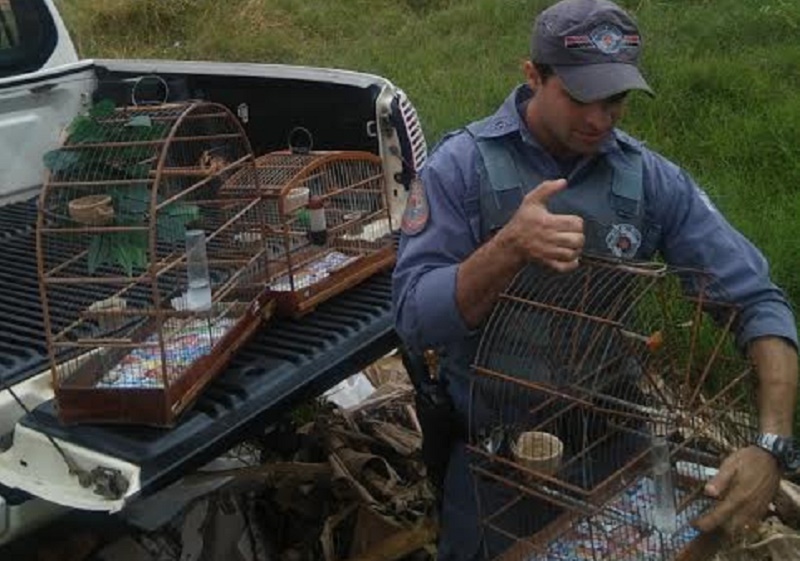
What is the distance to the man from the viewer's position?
7.06 ft

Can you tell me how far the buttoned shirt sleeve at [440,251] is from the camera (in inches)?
84.7

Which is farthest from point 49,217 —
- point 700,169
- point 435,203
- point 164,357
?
point 700,169

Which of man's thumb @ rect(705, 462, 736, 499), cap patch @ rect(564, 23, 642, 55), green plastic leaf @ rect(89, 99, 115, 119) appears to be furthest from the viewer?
green plastic leaf @ rect(89, 99, 115, 119)

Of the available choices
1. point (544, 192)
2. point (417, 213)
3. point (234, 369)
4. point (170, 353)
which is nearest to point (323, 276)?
point (234, 369)

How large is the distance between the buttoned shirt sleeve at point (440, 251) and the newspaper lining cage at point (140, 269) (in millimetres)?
622

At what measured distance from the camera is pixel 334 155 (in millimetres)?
3289

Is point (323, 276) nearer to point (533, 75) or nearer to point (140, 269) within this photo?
point (140, 269)

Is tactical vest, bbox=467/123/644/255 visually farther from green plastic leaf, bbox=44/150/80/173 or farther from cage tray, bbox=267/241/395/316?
green plastic leaf, bbox=44/150/80/173

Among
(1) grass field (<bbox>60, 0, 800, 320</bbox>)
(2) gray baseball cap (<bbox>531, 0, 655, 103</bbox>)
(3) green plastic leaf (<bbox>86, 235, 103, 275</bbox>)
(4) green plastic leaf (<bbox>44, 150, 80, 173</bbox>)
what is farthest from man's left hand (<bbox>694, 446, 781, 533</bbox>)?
(1) grass field (<bbox>60, 0, 800, 320</bbox>)

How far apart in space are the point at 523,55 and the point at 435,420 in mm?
5657

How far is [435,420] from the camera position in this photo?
99.0 inches

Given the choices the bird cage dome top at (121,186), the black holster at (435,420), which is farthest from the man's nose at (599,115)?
the bird cage dome top at (121,186)

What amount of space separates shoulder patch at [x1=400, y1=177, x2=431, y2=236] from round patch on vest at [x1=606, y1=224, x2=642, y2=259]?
1.26 ft

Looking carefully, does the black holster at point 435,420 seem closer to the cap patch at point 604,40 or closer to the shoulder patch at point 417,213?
the shoulder patch at point 417,213
